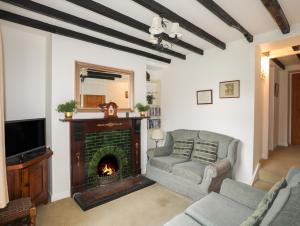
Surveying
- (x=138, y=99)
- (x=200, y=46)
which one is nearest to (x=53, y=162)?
(x=138, y=99)

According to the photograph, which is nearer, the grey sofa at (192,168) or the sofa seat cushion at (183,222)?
the sofa seat cushion at (183,222)

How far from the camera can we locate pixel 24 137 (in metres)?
2.56

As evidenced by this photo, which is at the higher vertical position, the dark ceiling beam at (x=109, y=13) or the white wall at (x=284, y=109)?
the dark ceiling beam at (x=109, y=13)

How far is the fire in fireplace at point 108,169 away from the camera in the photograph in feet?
11.3

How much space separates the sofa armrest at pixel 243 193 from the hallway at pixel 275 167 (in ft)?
4.98

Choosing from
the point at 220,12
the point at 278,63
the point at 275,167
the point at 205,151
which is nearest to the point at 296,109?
the point at 278,63

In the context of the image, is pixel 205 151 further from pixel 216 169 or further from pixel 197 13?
pixel 197 13

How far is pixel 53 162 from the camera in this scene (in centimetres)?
297

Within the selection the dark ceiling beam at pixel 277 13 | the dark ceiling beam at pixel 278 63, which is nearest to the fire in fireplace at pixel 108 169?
the dark ceiling beam at pixel 277 13

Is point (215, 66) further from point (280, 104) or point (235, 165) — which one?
point (280, 104)

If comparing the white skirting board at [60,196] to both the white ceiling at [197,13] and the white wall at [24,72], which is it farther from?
the white ceiling at [197,13]

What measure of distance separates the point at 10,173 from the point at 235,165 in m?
3.59

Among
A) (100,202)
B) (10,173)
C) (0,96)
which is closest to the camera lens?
(0,96)

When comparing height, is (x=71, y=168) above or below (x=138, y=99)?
below
